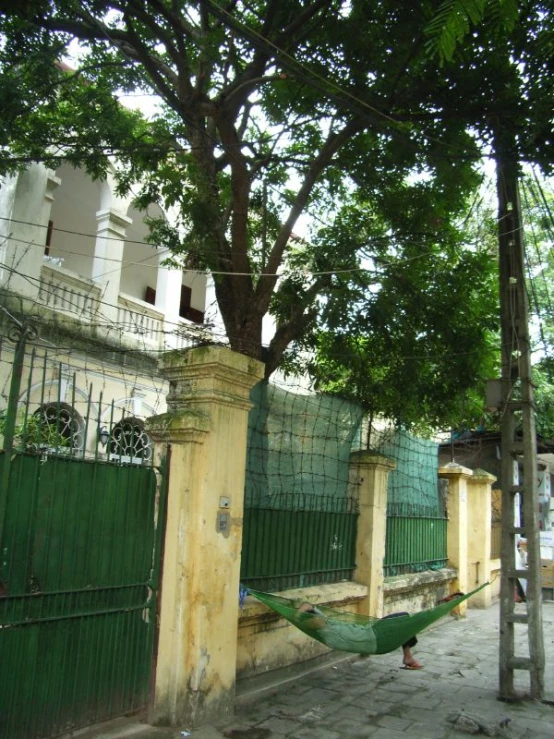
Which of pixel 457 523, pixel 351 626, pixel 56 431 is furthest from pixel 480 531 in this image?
pixel 56 431

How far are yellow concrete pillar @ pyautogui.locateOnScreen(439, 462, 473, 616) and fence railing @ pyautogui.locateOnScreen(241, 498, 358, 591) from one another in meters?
4.17

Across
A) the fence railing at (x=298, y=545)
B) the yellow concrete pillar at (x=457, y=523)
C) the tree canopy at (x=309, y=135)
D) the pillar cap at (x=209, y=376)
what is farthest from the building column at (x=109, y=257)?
the yellow concrete pillar at (x=457, y=523)

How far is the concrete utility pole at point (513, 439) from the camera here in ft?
18.9

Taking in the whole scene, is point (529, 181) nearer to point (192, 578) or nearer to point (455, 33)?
point (455, 33)

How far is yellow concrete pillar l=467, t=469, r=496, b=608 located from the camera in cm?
1152

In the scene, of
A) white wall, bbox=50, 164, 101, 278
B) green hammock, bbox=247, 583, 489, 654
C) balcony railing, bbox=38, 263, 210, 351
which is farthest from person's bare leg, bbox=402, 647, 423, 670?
white wall, bbox=50, 164, 101, 278

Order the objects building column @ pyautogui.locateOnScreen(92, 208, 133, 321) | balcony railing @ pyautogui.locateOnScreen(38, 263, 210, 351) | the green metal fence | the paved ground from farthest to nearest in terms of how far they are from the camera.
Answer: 1. building column @ pyautogui.locateOnScreen(92, 208, 133, 321)
2. balcony railing @ pyautogui.locateOnScreen(38, 263, 210, 351)
3. the green metal fence
4. the paved ground

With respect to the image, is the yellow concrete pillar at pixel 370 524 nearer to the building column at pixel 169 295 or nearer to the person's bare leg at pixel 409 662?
the person's bare leg at pixel 409 662

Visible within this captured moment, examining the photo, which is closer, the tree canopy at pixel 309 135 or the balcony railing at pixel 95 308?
the tree canopy at pixel 309 135

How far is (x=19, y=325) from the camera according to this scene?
11.4 feet

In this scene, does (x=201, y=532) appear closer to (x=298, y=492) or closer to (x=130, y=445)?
(x=130, y=445)

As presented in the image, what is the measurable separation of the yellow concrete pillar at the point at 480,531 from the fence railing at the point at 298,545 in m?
5.28

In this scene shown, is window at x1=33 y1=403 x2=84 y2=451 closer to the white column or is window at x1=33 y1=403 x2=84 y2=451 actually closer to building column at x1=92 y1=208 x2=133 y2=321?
building column at x1=92 y1=208 x2=133 y2=321

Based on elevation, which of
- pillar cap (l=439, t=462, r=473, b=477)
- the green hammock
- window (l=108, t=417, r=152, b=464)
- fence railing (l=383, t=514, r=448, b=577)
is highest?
pillar cap (l=439, t=462, r=473, b=477)
